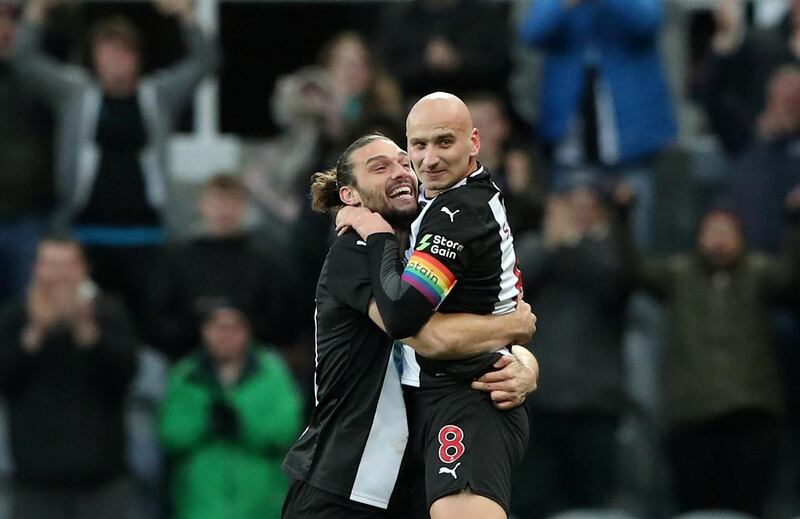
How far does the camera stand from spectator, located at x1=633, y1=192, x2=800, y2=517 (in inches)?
433

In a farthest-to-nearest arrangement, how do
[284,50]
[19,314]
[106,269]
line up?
Answer: [284,50]
[106,269]
[19,314]

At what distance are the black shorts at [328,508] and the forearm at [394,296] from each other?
690mm

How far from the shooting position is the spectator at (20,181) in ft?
36.7

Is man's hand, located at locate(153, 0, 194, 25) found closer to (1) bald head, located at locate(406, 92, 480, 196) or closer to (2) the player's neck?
(2) the player's neck

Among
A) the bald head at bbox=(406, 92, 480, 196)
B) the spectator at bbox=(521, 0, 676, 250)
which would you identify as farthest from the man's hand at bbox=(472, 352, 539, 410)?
the spectator at bbox=(521, 0, 676, 250)

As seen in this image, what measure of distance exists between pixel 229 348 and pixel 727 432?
9.96 ft

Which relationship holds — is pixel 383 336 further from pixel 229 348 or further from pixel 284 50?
pixel 284 50

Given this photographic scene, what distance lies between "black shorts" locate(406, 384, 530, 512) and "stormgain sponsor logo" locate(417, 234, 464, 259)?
21.9 inches

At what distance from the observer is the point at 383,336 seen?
706cm

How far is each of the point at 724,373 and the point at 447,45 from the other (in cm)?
268

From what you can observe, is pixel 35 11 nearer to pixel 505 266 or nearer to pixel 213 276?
pixel 213 276

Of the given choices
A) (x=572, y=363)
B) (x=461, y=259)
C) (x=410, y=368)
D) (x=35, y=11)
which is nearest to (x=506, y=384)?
(x=410, y=368)

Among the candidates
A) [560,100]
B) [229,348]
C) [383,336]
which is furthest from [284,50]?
[383,336]

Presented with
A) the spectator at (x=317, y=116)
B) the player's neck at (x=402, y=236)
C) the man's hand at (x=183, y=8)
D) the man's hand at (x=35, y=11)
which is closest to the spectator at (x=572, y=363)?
the spectator at (x=317, y=116)
